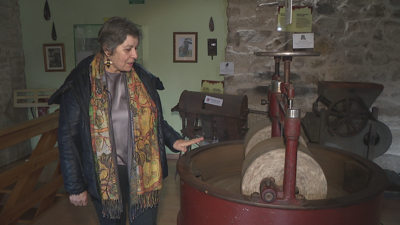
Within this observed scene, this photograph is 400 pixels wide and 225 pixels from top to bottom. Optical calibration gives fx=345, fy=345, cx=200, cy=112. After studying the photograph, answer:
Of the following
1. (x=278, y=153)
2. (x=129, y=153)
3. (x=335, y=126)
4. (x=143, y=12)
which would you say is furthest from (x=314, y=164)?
(x=143, y=12)

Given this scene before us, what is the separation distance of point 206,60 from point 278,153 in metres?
3.24

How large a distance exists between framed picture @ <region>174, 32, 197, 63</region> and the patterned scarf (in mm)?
2630

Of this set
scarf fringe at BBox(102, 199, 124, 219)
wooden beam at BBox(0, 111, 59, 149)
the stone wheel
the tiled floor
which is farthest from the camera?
the stone wheel

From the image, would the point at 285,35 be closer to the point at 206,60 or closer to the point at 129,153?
the point at 206,60

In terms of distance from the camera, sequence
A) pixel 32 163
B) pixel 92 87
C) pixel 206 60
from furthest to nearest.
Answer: pixel 206 60, pixel 32 163, pixel 92 87

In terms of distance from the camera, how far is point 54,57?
4.88m

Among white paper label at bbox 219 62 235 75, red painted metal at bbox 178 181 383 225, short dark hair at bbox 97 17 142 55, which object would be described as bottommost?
red painted metal at bbox 178 181 383 225

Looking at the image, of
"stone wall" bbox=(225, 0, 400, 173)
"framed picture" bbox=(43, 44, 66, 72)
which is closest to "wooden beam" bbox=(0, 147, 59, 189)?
"framed picture" bbox=(43, 44, 66, 72)

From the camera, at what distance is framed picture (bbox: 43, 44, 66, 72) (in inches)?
191

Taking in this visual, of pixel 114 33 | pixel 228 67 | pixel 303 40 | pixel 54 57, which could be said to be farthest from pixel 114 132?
pixel 54 57

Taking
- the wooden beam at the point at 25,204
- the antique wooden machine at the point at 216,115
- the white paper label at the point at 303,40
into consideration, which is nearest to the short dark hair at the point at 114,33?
the wooden beam at the point at 25,204

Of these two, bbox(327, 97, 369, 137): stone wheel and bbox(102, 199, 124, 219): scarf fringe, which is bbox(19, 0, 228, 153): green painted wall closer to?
bbox(327, 97, 369, 137): stone wheel

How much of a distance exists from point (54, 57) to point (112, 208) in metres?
3.64

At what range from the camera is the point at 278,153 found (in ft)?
4.63
